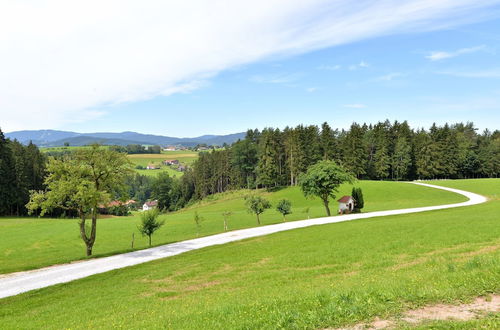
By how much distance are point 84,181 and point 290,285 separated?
74.0ft

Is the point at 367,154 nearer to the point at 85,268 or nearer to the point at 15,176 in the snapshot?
the point at 85,268

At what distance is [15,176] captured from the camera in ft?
260

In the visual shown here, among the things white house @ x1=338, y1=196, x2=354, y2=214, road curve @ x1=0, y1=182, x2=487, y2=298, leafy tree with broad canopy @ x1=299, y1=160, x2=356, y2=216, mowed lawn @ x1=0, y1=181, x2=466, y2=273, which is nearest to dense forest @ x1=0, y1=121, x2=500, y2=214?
mowed lawn @ x1=0, y1=181, x2=466, y2=273

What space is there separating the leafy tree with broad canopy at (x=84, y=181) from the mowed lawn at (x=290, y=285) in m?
8.92

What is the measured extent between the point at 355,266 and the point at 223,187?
112818 millimetres

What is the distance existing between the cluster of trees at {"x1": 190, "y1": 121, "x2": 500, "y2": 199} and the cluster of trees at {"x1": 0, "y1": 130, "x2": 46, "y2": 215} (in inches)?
2419

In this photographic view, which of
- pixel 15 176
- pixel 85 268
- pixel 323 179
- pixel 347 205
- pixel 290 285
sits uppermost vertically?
pixel 15 176

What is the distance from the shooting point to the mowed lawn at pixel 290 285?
9305 mm

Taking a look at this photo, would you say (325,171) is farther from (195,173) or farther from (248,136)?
(195,173)

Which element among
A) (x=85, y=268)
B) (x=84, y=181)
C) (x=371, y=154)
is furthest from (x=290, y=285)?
(x=371, y=154)

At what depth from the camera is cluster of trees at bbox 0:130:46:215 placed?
250 ft

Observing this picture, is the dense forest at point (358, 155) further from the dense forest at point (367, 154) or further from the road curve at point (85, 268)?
the road curve at point (85, 268)

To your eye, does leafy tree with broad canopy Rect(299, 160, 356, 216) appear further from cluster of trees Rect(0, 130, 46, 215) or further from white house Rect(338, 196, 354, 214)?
cluster of trees Rect(0, 130, 46, 215)

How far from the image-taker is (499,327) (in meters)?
7.09
